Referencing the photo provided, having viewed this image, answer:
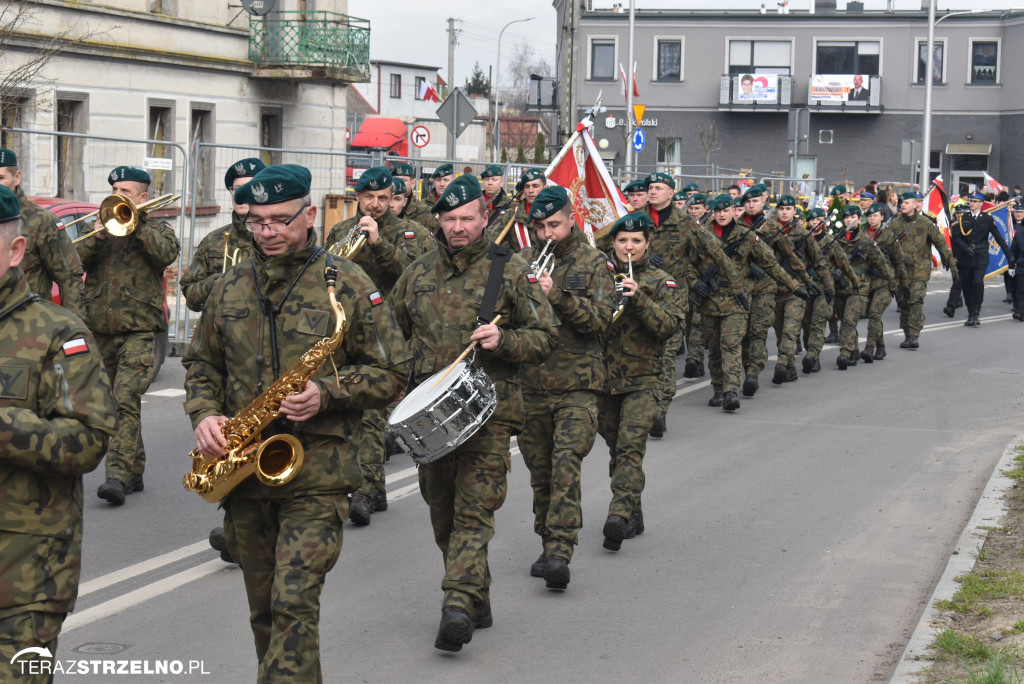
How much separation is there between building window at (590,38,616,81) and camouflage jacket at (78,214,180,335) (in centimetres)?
4971

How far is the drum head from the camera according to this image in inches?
231

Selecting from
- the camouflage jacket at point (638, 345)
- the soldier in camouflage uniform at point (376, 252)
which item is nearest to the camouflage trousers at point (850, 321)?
the soldier in camouflage uniform at point (376, 252)

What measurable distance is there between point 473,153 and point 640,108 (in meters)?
45.0

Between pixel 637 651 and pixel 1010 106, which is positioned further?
pixel 1010 106

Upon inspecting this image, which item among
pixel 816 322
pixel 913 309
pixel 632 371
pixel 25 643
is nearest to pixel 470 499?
pixel 632 371

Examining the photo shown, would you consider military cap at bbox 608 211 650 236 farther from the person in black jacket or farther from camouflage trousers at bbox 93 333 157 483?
the person in black jacket

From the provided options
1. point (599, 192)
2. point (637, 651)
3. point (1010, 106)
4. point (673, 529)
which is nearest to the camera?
point (637, 651)

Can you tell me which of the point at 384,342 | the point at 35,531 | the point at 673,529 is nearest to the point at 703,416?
the point at 673,529

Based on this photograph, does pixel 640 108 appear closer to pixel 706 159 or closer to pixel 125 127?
pixel 125 127

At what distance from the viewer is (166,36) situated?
1024 inches

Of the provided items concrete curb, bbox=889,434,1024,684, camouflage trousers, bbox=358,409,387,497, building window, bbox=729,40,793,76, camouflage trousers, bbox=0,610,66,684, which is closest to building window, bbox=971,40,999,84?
building window, bbox=729,40,793,76

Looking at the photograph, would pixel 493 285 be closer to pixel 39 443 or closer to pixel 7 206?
pixel 7 206

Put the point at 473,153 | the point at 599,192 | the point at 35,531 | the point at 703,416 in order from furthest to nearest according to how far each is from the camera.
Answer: the point at 473,153 → the point at 703,416 → the point at 599,192 → the point at 35,531

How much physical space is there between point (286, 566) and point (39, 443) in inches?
48.1
